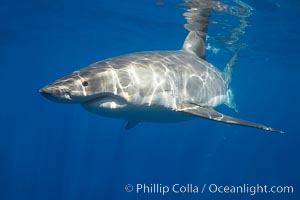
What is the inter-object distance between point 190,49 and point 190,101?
341 cm

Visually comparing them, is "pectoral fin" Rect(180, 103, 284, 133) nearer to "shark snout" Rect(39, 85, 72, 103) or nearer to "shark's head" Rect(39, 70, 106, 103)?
"shark's head" Rect(39, 70, 106, 103)

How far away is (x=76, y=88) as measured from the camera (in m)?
4.17

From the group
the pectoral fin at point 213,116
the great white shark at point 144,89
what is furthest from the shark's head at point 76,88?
the pectoral fin at point 213,116

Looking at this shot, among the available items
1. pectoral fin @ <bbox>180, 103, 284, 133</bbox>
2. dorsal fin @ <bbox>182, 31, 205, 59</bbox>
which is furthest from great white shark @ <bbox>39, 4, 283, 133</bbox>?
dorsal fin @ <bbox>182, 31, 205, 59</bbox>

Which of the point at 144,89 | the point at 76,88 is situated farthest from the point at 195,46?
the point at 76,88

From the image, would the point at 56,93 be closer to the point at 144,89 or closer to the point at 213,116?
the point at 144,89

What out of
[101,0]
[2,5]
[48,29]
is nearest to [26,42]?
[48,29]

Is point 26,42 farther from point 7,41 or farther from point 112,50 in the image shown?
point 112,50

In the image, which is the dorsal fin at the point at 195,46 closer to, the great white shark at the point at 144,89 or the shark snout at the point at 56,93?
the great white shark at the point at 144,89

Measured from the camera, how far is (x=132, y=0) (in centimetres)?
1602

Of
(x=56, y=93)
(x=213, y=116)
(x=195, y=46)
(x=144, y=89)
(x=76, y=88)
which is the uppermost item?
(x=195, y=46)

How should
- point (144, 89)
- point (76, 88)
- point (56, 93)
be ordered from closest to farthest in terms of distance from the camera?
1. point (56, 93)
2. point (76, 88)
3. point (144, 89)

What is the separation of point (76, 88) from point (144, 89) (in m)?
1.37

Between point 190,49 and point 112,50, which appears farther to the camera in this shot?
point 112,50
